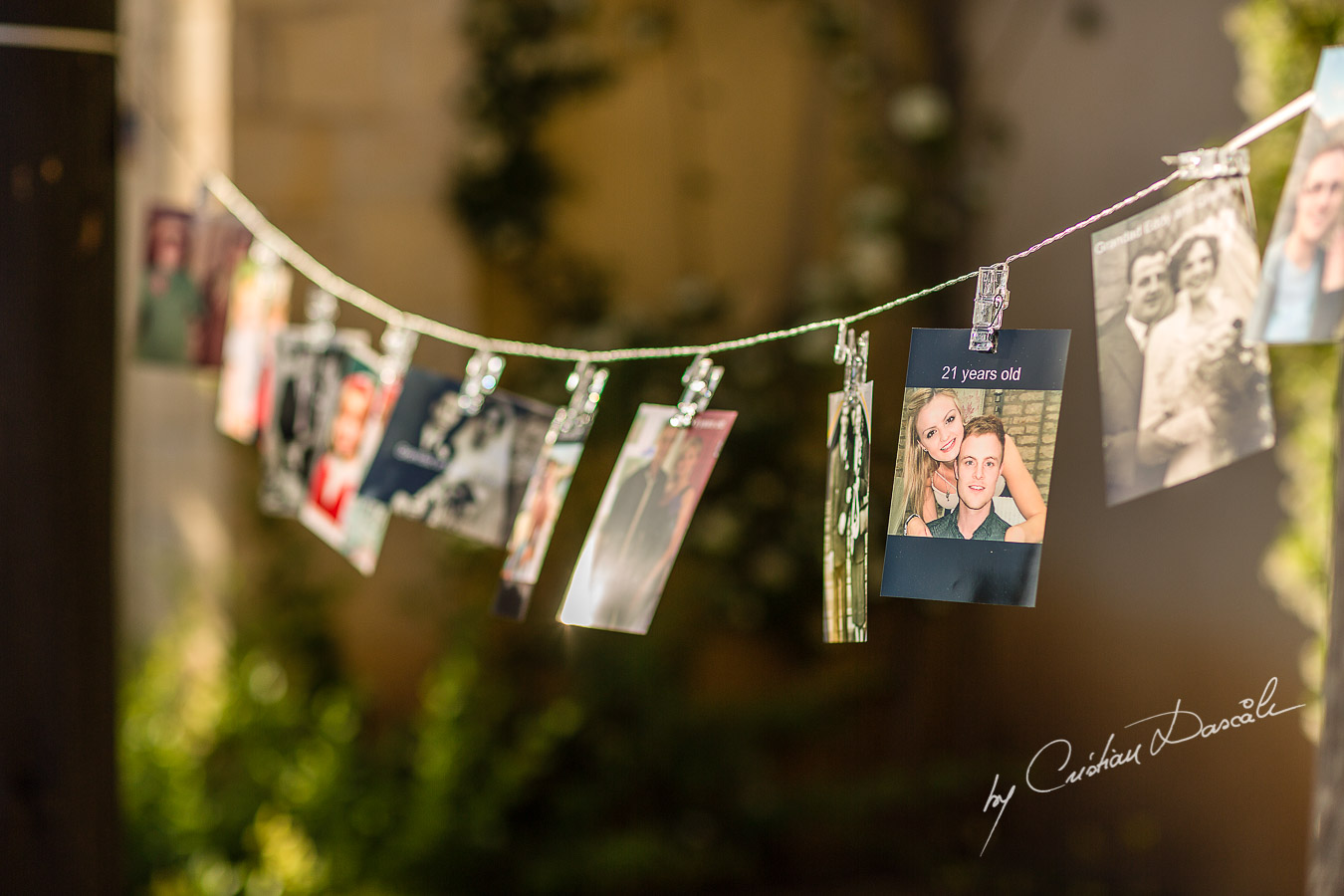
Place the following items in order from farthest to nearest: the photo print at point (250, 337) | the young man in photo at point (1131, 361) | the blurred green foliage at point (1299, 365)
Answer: the blurred green foliage at point (1299, 365) < the photo print at point (250, 337) < the young man in photo at point (1131, 361)

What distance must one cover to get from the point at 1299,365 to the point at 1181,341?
3.81ft

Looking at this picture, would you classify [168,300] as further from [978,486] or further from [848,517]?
[978,486]

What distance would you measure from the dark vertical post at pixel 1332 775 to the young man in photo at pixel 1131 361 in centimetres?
19

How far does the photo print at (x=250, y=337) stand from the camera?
1.58 m

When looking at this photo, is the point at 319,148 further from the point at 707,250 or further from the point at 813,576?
the point at 813,576

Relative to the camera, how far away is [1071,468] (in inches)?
96.5

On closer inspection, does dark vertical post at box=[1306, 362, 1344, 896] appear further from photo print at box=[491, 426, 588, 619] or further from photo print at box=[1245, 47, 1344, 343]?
photo print at box=[491, 426, 588, 619]

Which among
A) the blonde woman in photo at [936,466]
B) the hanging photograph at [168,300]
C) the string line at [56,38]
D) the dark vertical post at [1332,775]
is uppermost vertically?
the string line at [56,38]

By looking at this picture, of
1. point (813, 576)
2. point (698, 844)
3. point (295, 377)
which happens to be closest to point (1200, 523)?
point (813, 576)

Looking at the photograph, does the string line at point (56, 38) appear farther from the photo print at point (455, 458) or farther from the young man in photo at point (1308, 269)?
the young man in photo at point (1308, 269)

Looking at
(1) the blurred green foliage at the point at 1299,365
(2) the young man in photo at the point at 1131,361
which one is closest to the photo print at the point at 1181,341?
(2) the young man in photo at the point at 1131,361

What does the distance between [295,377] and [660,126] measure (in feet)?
5.47

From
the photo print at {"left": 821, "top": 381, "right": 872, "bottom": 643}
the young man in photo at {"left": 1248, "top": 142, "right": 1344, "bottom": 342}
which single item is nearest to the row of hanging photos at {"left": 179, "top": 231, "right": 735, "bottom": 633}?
the photo print at {"left": 821, "top": 381, "right": 872, "bottom": 643}

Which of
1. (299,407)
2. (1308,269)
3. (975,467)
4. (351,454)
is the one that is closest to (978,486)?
(975,467)
